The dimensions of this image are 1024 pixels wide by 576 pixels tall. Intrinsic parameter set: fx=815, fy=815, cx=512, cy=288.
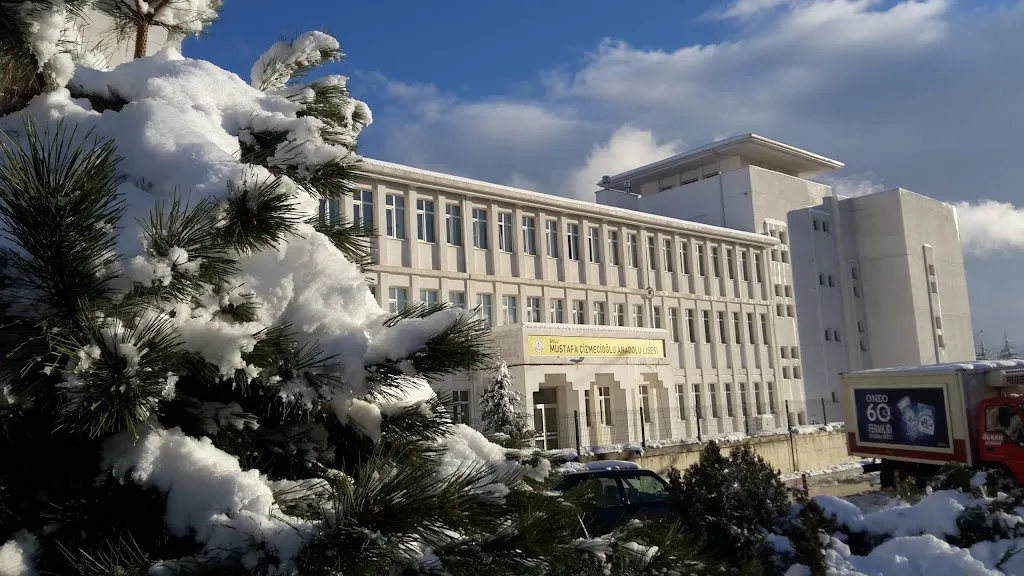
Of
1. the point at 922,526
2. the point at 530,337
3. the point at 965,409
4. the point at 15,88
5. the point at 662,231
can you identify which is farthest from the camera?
the point at 662,231

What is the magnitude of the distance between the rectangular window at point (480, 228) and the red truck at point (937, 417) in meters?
15.9

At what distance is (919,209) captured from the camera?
190ft

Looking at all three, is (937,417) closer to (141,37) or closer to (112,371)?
(141,37)

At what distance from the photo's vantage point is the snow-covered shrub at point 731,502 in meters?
8.62

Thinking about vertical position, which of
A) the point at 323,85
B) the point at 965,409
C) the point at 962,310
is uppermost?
the point at 962,310

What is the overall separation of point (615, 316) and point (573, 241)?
4134 mm

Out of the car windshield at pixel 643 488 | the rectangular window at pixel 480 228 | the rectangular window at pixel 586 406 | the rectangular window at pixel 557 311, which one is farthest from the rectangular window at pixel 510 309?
the car windshield at pixel 643 488

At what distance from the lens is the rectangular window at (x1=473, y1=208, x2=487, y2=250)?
1328 inches

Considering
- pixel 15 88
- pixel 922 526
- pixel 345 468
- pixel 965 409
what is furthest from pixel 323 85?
pixel 965 409

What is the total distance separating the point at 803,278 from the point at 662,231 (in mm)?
14849

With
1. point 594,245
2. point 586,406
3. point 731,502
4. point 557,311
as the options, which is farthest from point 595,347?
point 731,502

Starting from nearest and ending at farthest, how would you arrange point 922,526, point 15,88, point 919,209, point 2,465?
point 2,465, point 15,88, point 922,526, point 919,209

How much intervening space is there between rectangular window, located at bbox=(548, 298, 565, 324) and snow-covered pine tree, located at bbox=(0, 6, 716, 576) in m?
32.5

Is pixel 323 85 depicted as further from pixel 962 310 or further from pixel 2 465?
pixel 962 310
